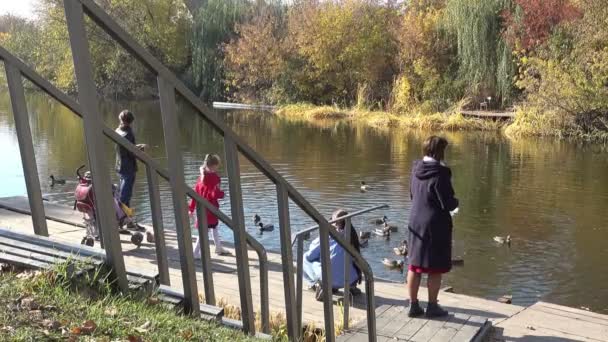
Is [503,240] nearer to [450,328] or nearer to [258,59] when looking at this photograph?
[450,328]

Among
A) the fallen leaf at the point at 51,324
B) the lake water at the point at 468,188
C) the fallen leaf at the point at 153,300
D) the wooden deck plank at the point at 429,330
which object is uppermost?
the fallen leaf at the point at 51,324

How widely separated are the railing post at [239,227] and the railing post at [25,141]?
1013 millimetres

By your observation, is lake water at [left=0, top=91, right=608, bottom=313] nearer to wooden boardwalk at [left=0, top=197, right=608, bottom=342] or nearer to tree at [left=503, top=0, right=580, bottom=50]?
wooden boardwalk at [left=0, top=197, right=608, bottom=342]

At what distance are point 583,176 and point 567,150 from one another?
515cm

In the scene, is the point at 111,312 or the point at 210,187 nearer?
the point at 111,312

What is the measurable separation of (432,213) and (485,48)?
26.9 meters

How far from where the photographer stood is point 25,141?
343 centimetres

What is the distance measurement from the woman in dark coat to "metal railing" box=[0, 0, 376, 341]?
1386 millimetres

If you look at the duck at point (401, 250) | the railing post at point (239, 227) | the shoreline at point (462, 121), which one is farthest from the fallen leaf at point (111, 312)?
the shoreline at point (462, 121)

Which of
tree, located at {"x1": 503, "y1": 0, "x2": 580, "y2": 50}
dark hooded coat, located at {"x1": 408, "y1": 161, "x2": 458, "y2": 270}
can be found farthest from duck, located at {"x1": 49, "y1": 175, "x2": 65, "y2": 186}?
tree, located at {"x1": 503, "y1": 0, "x2": 580, "y2": 50}

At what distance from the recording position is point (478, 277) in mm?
9117

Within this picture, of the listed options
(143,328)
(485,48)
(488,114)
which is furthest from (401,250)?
(485,48)

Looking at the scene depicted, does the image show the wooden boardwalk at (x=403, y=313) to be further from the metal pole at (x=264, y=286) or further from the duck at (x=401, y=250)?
the duck at (x=401, y=250)

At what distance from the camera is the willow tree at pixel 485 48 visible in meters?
29.6
